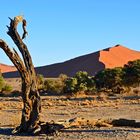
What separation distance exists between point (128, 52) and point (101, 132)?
155624 mm

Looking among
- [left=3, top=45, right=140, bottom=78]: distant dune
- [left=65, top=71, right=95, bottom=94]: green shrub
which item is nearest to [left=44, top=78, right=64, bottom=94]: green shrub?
[left=65, top=71, right=95, bottom=94]: green shrub

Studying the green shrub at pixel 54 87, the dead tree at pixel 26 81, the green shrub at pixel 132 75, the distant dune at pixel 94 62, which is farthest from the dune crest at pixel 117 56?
the dead tree at pixel 26 81

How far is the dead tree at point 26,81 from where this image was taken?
60.0 ft

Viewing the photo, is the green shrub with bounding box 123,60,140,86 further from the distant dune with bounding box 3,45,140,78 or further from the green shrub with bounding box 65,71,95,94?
the distant dune with bounding box 3,45,140,78

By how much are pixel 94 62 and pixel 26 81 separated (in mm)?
132505

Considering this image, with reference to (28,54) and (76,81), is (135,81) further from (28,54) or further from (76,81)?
(28,54)

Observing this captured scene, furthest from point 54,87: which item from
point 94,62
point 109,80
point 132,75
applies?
point 94,62

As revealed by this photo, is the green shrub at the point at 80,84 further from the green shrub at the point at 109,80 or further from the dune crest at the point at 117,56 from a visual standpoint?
the dune crest at the point at 117,56

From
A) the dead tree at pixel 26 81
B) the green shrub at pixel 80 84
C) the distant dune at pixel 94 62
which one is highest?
the distant dune at pixel 94 62

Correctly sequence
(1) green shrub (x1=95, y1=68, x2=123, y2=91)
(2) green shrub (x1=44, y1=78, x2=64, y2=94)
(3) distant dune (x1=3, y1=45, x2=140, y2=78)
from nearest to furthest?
(1) green shrub (x1=95, y1=68, x2=123, y2=91), (2) green shrub (x1=44, y1=78, x2=64, y2=94), (3) distant dune (x1=3, y1=45, x2=140, y2=78)

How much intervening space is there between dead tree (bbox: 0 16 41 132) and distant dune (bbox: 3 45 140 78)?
12026 centimetres

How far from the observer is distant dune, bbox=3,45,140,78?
14838 centimetres

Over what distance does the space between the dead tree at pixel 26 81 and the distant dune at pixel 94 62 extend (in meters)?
120

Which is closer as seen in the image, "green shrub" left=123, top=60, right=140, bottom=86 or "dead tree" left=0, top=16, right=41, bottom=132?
"dead tree" left=0, top=16, right=41, bottom=132
